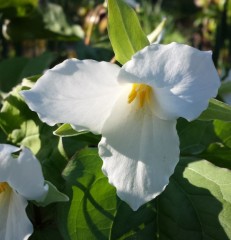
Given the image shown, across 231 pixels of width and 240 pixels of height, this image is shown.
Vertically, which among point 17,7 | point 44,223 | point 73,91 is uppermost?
point 73,91

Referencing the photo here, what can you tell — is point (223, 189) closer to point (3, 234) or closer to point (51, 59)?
point (3, 234)

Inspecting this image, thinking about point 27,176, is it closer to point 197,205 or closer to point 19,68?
point 197,205

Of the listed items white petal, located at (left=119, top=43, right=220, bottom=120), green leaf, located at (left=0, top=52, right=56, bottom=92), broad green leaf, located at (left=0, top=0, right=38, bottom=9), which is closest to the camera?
white petal, located at (left=119, top=43, right=220, bottom=120)

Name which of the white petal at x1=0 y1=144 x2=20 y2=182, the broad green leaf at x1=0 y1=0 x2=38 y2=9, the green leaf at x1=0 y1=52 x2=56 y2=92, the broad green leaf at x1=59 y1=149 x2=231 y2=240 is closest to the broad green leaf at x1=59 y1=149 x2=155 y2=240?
the broad green leaf at x1=59 y1=149 x2=231 y2=240

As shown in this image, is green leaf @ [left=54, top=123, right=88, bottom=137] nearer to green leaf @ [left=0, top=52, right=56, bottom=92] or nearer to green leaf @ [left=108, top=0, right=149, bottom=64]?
green leaf @ [left=108, top=0, right=149, bottom=64]

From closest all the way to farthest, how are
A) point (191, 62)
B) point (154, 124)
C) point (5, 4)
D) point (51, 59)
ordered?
1. point (191, 62)
2. point (154, 124)
3. point (51, 59)
4. point (5, 4)

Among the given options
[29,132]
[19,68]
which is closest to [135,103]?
[29,132]

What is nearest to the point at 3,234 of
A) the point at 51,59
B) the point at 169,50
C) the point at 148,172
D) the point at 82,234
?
the point at 82,234

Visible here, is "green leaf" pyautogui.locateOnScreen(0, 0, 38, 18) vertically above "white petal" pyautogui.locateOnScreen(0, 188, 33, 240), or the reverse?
"green leaf" pyautogui.locateOnScreen(0, 0, 38, 18)
